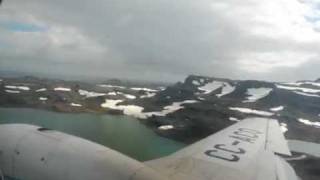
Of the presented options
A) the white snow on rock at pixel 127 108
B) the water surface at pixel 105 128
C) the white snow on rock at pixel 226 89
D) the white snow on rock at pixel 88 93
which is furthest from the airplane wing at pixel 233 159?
the white snow on rock at pixel 226 89

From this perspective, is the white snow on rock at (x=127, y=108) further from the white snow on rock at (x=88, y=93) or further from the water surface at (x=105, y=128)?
the white snow on rock at (x=88, y=93)

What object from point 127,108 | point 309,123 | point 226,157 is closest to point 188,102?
point 127,108

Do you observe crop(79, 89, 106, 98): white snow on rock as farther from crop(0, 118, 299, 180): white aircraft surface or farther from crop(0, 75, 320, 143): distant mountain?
crop(0, 118, 299, 180): white aircraft surface

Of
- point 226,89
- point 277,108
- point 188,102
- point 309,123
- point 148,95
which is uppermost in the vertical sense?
point 226,89

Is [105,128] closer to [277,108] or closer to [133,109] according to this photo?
[133,109]

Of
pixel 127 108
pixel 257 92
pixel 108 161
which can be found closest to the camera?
pixel 108 161
